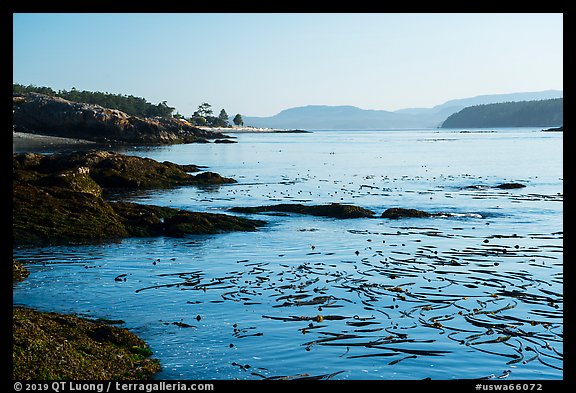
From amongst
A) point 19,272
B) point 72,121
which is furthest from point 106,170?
point 72,121

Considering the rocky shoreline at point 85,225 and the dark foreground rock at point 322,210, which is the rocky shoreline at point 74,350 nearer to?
the rocky shoreline at point 85,225

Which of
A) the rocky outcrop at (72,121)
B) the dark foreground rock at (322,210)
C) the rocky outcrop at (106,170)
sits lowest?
the dark foreground rock at (322,210)

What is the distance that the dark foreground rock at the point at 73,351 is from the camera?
8133 millimetres

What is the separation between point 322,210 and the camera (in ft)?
98.5

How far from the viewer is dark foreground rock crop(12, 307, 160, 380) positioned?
26.7 feet

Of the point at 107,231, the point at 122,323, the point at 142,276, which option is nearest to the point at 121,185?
the point at 107,231

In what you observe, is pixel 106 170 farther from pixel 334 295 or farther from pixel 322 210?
pixel 334 295

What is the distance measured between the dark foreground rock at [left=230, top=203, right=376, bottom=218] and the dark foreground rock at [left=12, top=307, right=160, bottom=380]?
18487 mm

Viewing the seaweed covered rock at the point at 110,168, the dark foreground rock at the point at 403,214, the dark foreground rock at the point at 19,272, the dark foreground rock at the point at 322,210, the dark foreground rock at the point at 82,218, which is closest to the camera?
the dark foreground rock at the point at 19,272

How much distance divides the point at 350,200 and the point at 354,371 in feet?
88.0

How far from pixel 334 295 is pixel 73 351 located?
6.85m

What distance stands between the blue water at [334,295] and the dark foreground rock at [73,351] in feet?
1.51

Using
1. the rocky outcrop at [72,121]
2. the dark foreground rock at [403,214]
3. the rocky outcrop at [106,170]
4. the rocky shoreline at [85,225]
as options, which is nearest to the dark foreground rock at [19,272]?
the rocky shoreline at [85,225]

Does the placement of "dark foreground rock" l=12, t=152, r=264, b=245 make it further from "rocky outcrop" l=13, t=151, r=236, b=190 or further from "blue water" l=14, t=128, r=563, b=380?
"rocky outcrop" l=13, t=151, r=236, b=190
